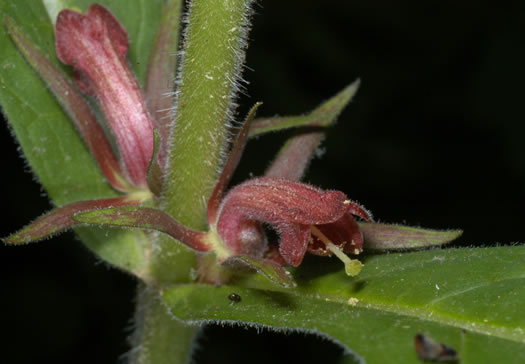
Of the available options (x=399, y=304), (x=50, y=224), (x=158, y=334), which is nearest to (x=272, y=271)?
(x=399, y=304)

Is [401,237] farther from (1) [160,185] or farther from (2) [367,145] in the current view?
(2) [367,145]

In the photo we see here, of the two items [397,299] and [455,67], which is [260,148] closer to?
[455,67]

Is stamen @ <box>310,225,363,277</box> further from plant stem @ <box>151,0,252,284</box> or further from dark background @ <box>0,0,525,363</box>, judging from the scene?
dark background @ <box>0,0,525,363</box>

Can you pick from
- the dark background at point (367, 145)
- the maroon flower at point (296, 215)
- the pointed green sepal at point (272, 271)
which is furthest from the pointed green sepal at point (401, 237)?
the dark background at point (367, 145)

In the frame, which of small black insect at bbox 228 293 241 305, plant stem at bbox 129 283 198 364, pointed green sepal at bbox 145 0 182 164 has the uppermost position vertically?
pointed green sepal at bbox 145 0 182 164

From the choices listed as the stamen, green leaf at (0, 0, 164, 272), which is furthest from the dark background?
the stamen

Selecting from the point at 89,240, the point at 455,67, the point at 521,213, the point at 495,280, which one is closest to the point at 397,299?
the point at 495,280
